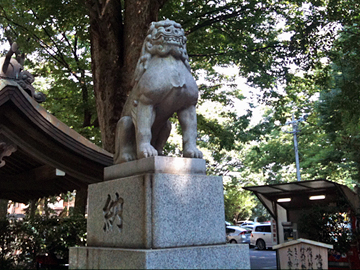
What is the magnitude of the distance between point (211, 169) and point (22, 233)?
1964 cm

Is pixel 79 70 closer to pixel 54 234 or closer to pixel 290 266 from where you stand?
pixel 54 234

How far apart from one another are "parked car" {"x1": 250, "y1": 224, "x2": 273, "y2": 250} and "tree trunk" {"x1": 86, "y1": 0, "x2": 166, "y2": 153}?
15.8 metres

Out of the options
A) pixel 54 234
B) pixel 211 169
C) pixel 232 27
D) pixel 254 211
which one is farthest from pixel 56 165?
pixel 254 211

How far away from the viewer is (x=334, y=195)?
12.5 meters

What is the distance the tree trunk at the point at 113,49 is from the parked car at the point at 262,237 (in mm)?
15779

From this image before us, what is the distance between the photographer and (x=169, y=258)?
388cm

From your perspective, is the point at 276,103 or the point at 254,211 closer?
the point at 276,103

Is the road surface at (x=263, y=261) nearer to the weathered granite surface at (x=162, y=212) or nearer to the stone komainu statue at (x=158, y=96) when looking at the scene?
the weathered granite surface at (x=162, y=212)

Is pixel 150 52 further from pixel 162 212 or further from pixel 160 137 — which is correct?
pixel 162 212

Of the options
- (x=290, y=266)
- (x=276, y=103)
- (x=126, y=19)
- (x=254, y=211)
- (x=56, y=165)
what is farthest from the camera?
(x=254, y=211)

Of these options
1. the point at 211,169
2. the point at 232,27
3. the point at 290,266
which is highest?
the point at 232,27

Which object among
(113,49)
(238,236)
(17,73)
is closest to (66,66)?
(113,49)

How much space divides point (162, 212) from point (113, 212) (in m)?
0.86

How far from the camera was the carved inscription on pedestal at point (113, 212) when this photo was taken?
4507 millimetres
